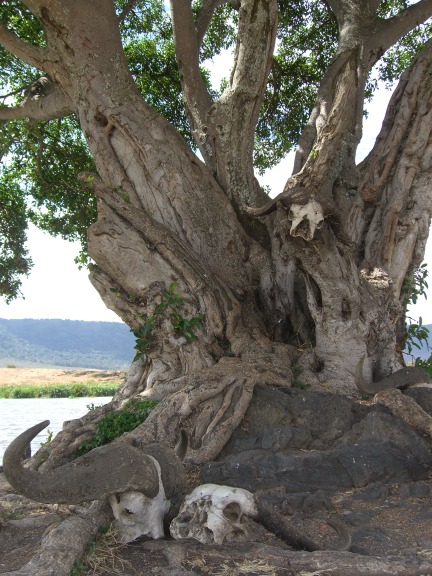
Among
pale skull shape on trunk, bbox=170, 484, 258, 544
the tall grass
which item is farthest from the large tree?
the tall grass

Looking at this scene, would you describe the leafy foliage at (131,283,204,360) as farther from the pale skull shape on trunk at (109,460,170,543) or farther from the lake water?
the lake water

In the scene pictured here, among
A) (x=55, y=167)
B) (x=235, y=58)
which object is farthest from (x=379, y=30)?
(x=55, y=167)

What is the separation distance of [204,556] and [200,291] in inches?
131

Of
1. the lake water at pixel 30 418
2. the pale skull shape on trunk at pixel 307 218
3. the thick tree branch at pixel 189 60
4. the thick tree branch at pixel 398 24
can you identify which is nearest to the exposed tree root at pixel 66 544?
the pale skull shape on trunk at pixel 307 218

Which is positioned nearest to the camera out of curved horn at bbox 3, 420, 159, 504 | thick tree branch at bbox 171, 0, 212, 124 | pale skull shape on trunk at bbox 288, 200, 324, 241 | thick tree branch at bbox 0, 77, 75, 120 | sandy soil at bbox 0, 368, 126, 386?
curved horn at bbox 3, 420, 159, 504

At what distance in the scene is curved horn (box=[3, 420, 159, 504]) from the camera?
133 inches

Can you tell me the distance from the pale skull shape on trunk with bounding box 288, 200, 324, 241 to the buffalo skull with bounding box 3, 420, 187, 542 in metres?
Answer: 2.79

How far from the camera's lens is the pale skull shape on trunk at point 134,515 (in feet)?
12.2

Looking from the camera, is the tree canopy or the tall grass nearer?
the tree canopy

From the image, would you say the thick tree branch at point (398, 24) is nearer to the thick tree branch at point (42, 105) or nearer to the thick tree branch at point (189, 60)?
the thick tree branch at point (189, 60)

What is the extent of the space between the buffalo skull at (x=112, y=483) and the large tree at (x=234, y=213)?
44.2 inches

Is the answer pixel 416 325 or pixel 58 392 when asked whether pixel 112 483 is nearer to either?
pixel 416 325

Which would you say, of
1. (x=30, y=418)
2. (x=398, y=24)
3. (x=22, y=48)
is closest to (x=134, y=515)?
(x=22, y=48)

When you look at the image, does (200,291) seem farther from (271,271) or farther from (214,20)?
(214,20)
